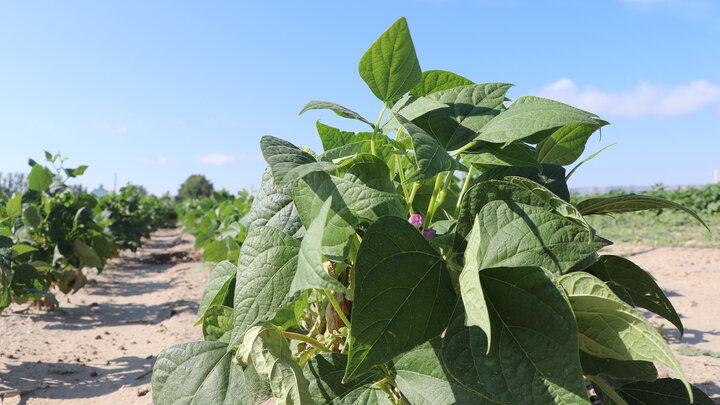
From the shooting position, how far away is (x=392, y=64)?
2.67 ft

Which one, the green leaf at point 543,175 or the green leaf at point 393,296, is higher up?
the green leaf at point 543,175

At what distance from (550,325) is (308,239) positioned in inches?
12.9

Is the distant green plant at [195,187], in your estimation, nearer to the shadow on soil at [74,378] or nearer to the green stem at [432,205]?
the shadow on soil at [74,378]

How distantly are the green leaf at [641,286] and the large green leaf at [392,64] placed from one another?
1.66ft

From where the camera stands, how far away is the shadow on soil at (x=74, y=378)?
9.25ft

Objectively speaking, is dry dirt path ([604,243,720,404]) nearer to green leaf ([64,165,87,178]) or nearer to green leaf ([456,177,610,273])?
green leaf ([456,177,610,273])

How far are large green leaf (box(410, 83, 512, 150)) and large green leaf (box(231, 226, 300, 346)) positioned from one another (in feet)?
1.05

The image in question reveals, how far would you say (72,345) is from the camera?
4066mm

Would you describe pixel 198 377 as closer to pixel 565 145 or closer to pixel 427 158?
pixel 427 158

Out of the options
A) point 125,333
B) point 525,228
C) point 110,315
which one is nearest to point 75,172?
point 110,315

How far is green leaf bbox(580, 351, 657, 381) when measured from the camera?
2.30ft

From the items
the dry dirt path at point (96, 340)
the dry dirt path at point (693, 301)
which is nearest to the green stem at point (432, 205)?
the dry dirt path at point (693, 301)

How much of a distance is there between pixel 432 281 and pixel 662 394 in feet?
2.05

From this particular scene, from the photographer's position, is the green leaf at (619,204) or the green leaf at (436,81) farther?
the green leaf at (436,81)
